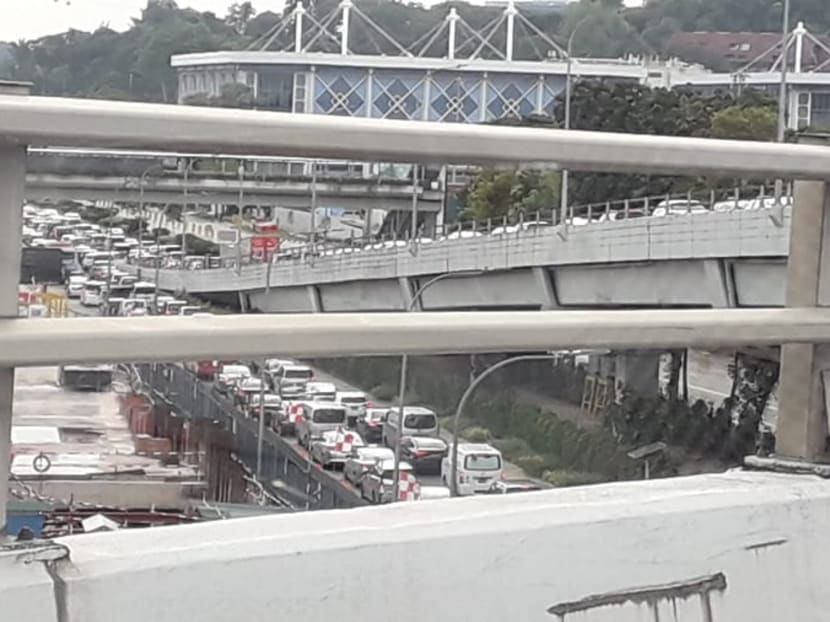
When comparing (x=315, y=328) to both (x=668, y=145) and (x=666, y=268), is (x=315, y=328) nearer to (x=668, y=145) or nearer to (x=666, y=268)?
(x=668, y=145)

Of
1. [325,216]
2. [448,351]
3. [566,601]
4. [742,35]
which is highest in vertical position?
[742,35]

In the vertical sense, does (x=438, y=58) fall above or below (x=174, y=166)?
above

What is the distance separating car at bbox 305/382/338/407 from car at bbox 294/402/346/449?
13mm

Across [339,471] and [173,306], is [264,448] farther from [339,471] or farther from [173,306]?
[173,306]

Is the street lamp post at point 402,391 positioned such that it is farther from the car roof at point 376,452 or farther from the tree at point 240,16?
the tree at point 240,16

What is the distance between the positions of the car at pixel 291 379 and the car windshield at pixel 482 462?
0.40 metres

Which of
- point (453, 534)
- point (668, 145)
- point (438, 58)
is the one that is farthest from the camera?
point (438, 58)

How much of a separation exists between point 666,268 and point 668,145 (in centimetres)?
386

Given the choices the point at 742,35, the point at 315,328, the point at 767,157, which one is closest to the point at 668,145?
the point at 767,157

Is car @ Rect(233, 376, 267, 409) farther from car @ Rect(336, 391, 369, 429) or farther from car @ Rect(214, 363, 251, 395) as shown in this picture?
car @ Rect(336, 391, 369, 429)

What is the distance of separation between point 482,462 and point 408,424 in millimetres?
209

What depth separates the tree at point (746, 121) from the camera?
19906mm

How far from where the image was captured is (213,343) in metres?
2.40

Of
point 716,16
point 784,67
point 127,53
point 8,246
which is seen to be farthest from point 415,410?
point 716,16
